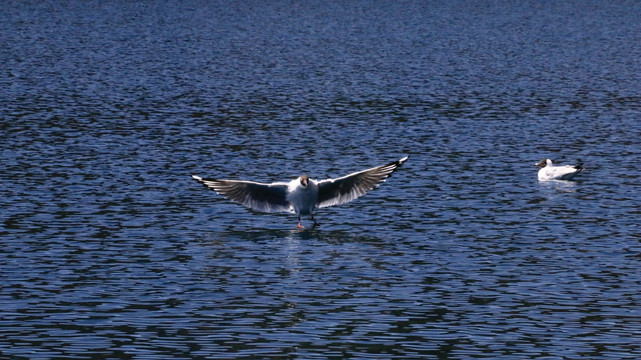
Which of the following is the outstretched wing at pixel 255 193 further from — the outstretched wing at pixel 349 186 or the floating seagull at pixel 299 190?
the outstretched wing at pixel 349 186

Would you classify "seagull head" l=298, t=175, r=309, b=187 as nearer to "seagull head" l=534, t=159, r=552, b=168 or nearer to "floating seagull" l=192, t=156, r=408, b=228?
"floating seagull" l=192, t=156, r=408, b=228

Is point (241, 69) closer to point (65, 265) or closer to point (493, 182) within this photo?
point (493, 182)

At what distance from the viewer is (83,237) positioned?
32.8 meters

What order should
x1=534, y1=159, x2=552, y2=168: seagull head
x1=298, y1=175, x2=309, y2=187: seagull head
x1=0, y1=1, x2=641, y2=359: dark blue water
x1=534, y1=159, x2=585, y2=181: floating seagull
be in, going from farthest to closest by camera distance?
1. x1=534, y1=159, x2=552, y2=168: seagull head
2. x1=534, y1=159, x2=585, y2=181: floating seagull
3. x1=298, y1=175, x2=309, y2=187: seagull head
4. x1=0, y1=1, x2=641, y2=359: dark blue water

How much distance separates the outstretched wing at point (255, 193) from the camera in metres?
33.2

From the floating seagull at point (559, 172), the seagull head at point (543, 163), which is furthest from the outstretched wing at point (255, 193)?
the seagull head at point (543, 163)

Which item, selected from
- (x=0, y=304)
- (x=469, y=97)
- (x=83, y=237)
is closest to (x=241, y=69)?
(x=469, y=97)

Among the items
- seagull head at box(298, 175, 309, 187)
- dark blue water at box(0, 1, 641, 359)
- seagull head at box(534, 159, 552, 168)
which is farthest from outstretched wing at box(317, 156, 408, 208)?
seagull head at box(534, 159, 552, 168)

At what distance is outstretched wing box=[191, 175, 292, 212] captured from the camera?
33250mm

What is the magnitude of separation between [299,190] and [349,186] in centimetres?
147

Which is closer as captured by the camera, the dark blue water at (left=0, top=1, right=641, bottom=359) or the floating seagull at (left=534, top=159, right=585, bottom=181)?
the dark blue water at (left=0, top=1, right=641, bottom=359)

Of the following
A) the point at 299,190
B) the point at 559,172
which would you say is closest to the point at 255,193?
the point at 299,190

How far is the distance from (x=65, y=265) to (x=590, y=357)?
13125 millimetres

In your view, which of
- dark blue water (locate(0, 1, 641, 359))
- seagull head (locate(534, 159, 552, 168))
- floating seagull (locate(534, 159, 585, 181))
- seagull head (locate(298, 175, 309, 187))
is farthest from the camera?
seagull head (locate(534, 159, 552, 168))
